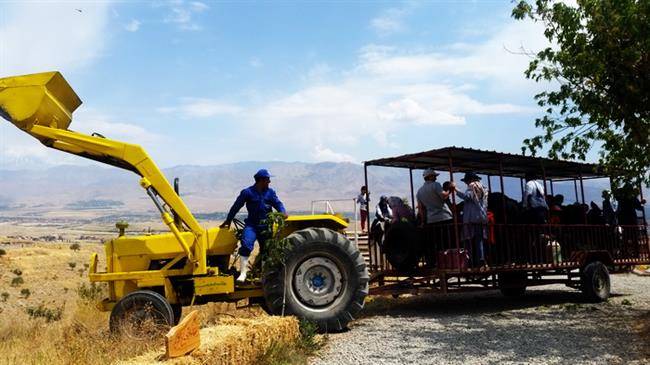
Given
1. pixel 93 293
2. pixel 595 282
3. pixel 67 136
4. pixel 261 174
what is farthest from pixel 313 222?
pixel 93 293

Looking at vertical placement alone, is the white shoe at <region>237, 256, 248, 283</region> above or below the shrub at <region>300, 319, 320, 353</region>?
above

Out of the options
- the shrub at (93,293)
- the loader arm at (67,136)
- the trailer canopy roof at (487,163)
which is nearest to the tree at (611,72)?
the trailer canopy roof at (487,163)

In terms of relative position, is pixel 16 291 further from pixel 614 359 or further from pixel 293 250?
pixel 614 359

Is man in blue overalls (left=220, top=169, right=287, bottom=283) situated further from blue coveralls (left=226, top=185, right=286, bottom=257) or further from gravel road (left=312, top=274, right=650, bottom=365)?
gravel road (left=312, top=274, right=650, bottom=365)

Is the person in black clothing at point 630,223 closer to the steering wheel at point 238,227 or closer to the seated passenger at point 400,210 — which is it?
the seated passenger at point 400,210

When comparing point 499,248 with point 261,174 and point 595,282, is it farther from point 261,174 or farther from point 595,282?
point 261,174

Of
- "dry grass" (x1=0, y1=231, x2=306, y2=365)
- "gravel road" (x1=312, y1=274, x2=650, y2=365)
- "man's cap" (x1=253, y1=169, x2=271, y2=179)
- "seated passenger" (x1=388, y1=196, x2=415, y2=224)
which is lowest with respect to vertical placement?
"gravel road" (x1=312, y1=274, x2=650, y2=365)

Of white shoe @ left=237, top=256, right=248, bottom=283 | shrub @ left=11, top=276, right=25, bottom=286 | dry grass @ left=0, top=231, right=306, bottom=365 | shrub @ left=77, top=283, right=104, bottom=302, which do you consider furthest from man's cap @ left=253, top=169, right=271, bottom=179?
shrub @ left=11, top=276, right=25, bottom=286

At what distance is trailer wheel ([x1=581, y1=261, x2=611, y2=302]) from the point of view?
1145cm

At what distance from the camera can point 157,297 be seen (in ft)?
25.3

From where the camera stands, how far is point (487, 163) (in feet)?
40.7

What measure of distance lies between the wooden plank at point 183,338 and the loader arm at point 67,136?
259 centimetres

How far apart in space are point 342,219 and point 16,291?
17625mm

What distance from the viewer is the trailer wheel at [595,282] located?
11.4m
